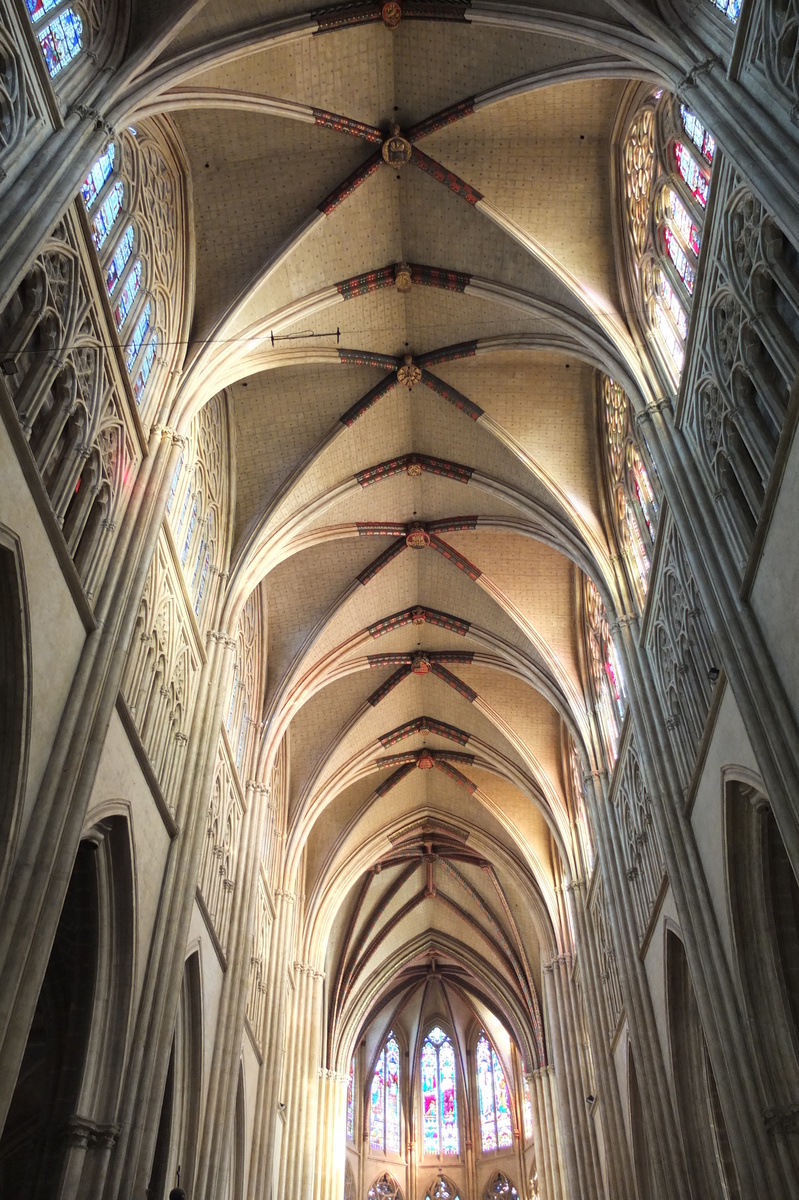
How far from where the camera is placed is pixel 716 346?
11742mm

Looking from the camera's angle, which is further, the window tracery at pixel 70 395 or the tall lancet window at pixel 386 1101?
the tall lancet window at pixel 386 1101

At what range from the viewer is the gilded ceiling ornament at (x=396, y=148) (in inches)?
628

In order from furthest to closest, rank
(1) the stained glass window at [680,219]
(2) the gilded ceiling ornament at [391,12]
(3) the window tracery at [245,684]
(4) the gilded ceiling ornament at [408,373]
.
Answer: (3) the window tracery at [245,684] → (4) the gilded ceiling ornament at [408,373] → (2) the gilded ceiling ornament at [391,12] → (1) the stained glass window at [680,219]

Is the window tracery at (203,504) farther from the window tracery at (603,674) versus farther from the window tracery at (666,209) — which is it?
the window tracery at (603,674)

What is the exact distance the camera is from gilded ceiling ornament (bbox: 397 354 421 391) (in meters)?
19.2

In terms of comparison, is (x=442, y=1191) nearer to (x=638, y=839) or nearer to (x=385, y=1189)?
(x=385, y=1189)

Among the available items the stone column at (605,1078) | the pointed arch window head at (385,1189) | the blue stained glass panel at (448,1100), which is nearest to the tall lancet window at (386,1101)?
the pointed arch window head at (385,1189)

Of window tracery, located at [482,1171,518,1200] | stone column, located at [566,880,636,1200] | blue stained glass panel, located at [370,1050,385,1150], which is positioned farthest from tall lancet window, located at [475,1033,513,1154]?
stone column, located at [566,880,636,1200]

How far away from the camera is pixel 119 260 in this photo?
13.3m

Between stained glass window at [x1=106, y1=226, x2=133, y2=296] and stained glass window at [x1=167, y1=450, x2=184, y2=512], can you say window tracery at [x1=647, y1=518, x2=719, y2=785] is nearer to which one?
stained glass window at [x1=167, y1=450, x2=184, y2=512]

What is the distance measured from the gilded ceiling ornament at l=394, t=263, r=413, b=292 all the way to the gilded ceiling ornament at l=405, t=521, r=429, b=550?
578 centimetres

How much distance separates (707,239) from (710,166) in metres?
1.12

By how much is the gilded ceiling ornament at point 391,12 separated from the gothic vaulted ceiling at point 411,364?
233mm

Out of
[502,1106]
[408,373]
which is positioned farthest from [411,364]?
[502,1106]
